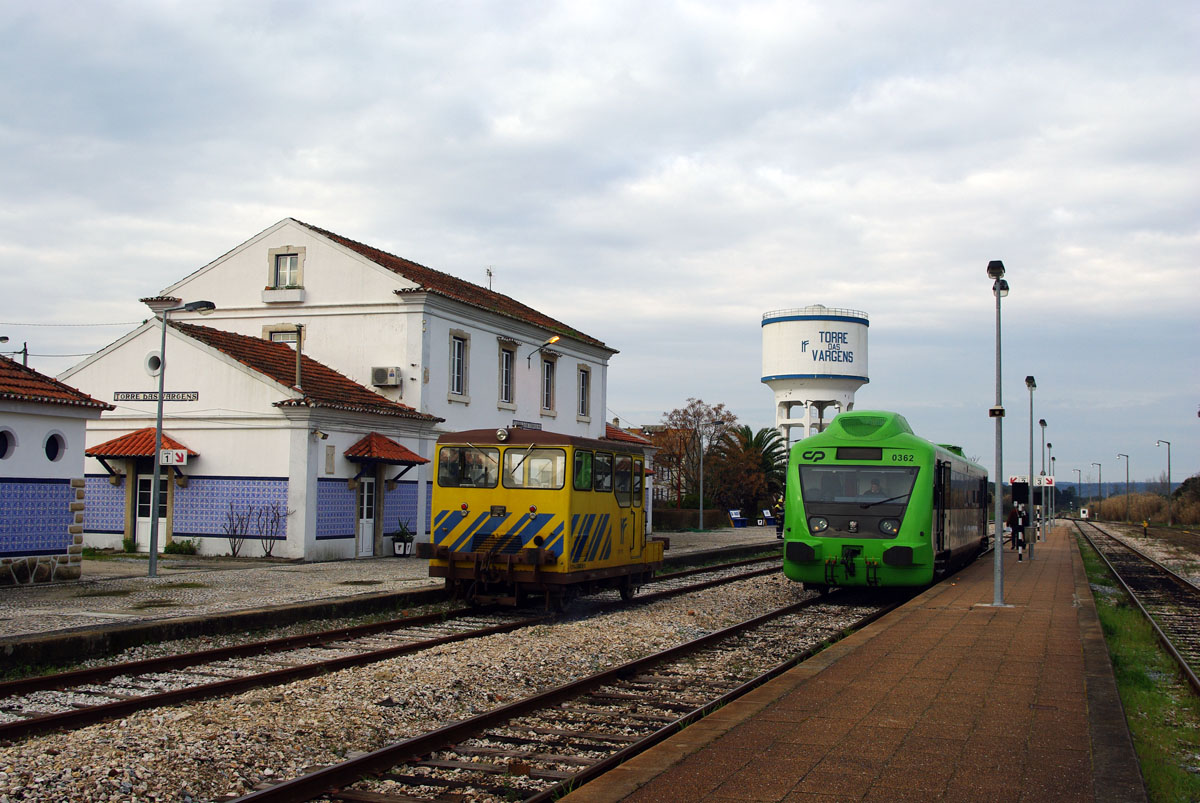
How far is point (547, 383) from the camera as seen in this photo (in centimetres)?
3566

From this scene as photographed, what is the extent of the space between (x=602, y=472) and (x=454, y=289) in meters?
17.5

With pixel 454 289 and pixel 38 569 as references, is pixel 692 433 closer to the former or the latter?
pixel 454 289

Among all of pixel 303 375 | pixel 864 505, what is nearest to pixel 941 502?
pixel 864 505

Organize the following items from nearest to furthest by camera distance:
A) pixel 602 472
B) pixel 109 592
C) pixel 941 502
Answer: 1. pixel 602 472
2. pixel 109 592
3. pixel 941 502

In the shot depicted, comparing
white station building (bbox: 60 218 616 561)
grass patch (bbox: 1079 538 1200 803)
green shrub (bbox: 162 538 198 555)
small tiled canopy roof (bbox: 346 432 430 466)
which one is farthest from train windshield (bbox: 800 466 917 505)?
green shrub (bbox: 162 538 198 555)

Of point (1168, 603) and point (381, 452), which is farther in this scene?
point (381, 452)

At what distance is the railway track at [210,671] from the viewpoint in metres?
8.51

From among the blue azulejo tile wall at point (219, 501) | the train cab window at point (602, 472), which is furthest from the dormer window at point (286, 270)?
the train cab window at point (602, 472)

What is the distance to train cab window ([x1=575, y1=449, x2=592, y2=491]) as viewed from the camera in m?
15.3

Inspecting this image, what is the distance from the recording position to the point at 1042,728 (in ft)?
24.9

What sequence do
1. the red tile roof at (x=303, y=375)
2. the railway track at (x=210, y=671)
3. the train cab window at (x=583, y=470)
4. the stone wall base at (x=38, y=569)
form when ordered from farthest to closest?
1. the red tile roof at (x=303, y=375)
2. the stone wall base at (x=38, y=569)
3. the train cab window at (x=583, y=470)
4. the railway track at (x=210, y=671)

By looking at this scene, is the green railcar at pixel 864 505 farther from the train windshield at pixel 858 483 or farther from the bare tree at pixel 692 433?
the bare tree at pixel 692 433

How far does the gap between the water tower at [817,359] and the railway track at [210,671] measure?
1727 inches

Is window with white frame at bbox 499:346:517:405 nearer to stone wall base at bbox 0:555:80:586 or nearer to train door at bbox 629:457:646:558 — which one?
train door at bbox 629:457:646:558
